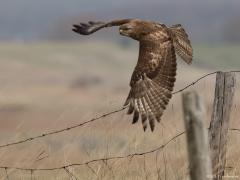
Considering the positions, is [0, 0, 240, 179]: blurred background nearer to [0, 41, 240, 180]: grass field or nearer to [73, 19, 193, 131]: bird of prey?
[0, 41, 240, 180]: grass field

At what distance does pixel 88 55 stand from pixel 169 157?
4119 inches

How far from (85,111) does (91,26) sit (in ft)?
6.95

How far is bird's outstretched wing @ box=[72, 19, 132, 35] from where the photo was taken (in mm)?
7684

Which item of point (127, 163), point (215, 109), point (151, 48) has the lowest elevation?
point (127, 163)

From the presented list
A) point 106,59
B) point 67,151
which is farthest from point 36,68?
point 67,151

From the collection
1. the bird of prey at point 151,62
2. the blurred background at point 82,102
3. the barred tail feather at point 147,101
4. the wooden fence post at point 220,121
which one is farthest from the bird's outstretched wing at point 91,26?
the wooden fence post at point 220,121

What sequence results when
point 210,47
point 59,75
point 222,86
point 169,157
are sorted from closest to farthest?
1. point 222,86
2. point 169,157
3. point 59,75
4. point 210,47

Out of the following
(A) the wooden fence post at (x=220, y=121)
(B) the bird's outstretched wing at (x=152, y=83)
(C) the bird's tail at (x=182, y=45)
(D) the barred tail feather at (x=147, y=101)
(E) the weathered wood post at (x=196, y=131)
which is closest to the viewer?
(E) the weathered wood post at (x=196, y=131)

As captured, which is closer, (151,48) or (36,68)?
(151,48)

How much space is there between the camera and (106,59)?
110m

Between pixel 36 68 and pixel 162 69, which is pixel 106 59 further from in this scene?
pixel 162 69

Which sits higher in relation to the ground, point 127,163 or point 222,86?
point 222,86

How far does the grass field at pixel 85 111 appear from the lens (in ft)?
24.5

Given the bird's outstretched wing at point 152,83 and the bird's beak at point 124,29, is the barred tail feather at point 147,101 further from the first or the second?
the bird's beak at point 124,29
